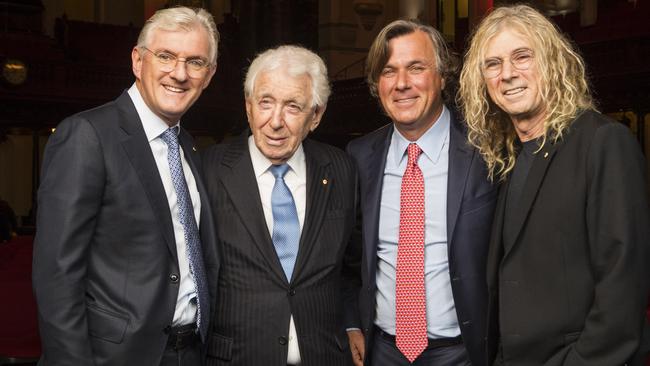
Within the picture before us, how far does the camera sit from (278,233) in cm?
257

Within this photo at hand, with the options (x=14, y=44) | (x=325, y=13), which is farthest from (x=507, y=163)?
(x=325, y=13)

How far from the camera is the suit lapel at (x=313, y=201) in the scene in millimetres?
2553

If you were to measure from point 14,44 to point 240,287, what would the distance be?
13967 millimetres

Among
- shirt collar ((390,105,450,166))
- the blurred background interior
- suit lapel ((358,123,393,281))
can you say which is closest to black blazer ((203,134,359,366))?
suit lapel ((358,123,393,281))

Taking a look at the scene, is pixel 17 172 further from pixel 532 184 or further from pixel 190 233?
pixel 532 184

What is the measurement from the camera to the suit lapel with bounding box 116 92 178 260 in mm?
2256

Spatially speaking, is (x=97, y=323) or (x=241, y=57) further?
(x=241, y=57)

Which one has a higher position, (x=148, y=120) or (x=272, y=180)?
(x=148, y=120)

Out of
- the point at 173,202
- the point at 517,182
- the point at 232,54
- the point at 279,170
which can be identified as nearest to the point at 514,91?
the point at 517,182

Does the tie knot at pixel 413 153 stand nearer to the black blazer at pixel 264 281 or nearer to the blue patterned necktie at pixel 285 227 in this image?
the black blazer at pixel 264 281

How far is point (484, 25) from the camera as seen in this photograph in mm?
2404

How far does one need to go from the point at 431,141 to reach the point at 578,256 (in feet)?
2.57

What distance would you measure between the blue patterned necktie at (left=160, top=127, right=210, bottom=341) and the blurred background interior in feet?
22.8

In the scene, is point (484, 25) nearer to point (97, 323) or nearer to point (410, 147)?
point (410, 147)
